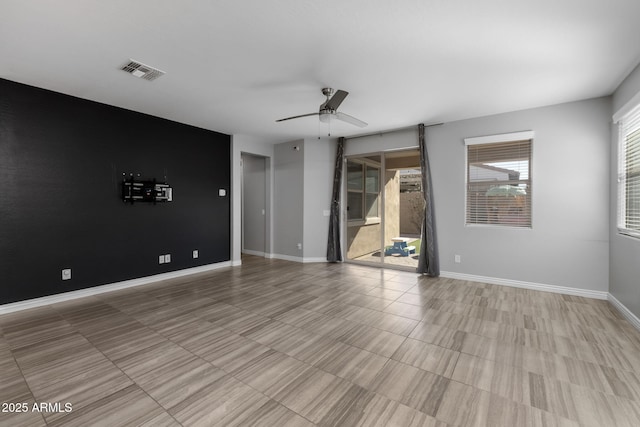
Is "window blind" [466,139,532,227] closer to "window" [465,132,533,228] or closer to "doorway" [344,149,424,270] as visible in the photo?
"window" [465,132,533,228]

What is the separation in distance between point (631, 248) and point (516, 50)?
253cm

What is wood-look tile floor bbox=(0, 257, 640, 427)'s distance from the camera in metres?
1.73

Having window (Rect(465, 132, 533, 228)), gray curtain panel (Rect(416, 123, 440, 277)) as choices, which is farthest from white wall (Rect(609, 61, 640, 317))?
gray curtain panel (Rect(416, 123, 440, 277))

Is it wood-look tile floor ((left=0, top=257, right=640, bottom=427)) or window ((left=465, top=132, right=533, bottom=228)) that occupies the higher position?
window ((left=465, top=132, right=533, bottom=228))

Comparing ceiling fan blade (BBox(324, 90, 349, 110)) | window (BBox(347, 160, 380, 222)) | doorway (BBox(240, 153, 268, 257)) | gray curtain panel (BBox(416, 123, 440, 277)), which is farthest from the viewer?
doorway (BBox(240, 153, 268, 257))

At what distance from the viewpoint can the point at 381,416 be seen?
1.69 meters

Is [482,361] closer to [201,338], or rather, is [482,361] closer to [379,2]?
[201,338]

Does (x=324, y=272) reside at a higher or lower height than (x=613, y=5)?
lower

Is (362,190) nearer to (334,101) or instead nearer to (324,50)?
→ (334,101)

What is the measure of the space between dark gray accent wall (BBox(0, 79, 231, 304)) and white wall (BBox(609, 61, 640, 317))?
6128 mm

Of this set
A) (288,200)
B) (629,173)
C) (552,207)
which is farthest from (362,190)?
(629,173)

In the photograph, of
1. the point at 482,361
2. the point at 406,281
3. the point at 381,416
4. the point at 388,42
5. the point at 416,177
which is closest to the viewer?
the point at 381,416

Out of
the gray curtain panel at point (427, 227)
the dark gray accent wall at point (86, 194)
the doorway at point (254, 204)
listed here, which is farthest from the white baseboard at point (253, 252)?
the gray curtain panel at point (427, 227)

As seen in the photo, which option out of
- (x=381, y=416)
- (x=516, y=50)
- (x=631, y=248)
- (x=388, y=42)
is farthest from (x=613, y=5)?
(x=381, y=416)
